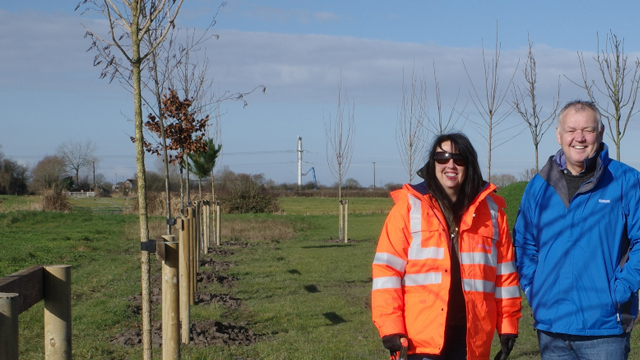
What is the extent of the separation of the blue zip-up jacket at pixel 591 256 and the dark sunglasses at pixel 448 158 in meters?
0.53

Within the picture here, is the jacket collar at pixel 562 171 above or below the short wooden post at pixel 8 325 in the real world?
above

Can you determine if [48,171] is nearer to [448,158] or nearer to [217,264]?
[217,264]

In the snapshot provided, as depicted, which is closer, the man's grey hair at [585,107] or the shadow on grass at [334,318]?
the man's grey hair at [585,107]

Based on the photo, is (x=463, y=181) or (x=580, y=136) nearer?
(x=580, y=136)

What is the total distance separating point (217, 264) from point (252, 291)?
11.4ft

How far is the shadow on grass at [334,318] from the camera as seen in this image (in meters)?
7.67

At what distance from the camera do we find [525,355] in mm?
6125

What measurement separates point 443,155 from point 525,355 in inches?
146

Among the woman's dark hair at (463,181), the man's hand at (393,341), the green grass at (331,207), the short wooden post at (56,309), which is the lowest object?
the green grass at (331,207)

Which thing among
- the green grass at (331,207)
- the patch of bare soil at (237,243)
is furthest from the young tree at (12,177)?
the patch of bare soil at (237,243)

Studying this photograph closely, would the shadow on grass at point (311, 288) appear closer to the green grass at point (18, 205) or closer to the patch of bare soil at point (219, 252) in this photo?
the patch of bare soil at point (219, 252)

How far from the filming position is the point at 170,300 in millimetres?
4020

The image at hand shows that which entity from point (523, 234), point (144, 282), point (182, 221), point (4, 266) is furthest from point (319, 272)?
point (523, 234)

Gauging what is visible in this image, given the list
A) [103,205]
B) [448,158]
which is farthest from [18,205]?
[448,158]
